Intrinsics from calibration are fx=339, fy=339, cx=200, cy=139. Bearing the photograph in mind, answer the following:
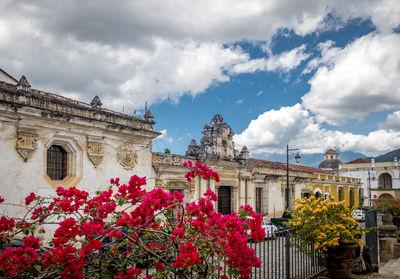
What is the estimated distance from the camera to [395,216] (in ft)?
44.0

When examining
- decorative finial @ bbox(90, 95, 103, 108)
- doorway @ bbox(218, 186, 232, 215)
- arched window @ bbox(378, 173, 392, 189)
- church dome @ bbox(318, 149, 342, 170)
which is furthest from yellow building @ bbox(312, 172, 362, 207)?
decorative finial @ bbox(90, 95, 103, 108)

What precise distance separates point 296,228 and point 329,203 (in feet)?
2.65

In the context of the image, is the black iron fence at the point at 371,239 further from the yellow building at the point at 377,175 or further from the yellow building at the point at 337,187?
the yellow building at the point at 377,175

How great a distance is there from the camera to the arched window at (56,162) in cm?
1102

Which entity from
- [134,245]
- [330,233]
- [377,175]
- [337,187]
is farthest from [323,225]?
[377,175]

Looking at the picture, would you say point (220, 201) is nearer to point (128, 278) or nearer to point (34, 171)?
point (34, 171)

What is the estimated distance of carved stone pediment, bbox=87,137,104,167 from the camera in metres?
11.7

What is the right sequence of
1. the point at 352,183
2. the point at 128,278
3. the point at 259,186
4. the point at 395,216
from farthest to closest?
1. the point at 352,183
2. the point at 259,186
3. the point at 395,216
4. the point at 128,278

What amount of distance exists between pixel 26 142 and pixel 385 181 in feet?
180

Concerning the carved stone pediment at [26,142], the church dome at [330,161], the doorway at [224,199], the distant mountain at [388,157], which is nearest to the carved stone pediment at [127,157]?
the carved stone pediment at [26,142]

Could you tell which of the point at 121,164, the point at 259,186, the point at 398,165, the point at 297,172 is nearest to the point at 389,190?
the point at 398,165

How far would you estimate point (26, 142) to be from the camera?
397 inches

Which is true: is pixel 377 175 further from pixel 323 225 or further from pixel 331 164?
pixel 323 225

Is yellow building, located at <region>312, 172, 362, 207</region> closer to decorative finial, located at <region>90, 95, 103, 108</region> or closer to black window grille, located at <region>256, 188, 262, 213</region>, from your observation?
black window grille, located at <region>256, 188, 262, 213</region>
